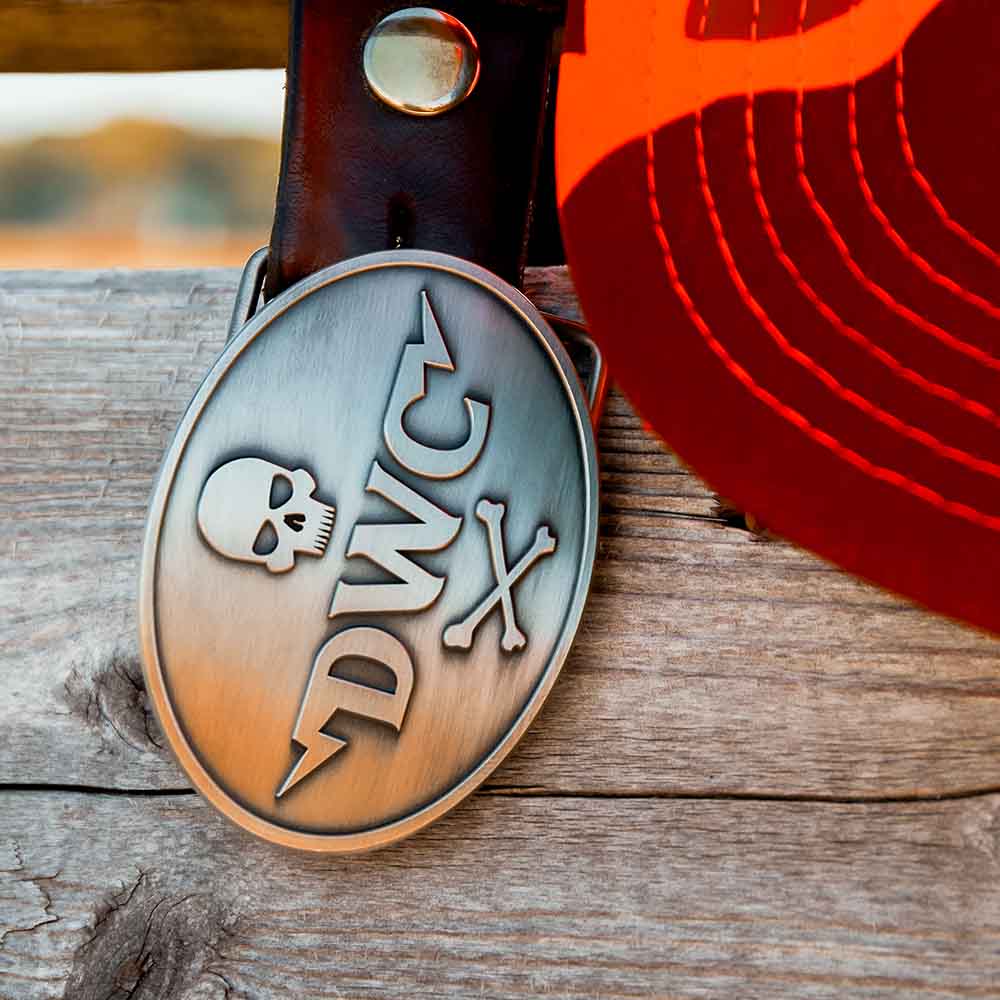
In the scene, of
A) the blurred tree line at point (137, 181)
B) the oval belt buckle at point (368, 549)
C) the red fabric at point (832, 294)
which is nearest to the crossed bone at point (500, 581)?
the oval belt buckle at point (368, 549)

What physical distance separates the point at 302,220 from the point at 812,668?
355mm

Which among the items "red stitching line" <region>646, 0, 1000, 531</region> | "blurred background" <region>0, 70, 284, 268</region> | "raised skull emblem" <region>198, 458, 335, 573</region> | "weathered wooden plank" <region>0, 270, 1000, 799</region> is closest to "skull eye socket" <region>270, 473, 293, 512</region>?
"raised skull emblem" <region>198, 458, 335, 573</region>

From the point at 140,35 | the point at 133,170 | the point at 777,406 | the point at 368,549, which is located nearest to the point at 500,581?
the point at 368,549

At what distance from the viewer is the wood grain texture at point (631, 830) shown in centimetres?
55

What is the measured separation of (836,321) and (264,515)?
28 centimetres

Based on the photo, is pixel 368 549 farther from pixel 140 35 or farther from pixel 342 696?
pixel 140 35

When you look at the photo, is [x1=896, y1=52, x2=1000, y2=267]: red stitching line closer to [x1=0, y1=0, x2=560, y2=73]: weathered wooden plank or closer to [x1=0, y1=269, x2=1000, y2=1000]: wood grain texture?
[x1=0, y1=269, x2=1000, y2=1000]: wood grain texture

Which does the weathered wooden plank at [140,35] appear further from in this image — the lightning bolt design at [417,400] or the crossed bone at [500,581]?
the crossed bone at [500,581]

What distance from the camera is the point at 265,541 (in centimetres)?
54

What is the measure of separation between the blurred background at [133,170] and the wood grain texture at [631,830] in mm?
428

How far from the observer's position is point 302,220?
596mm

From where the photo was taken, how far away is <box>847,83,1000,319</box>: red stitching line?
0.42m

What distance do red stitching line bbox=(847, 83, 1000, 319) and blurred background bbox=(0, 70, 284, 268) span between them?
48 centimetres

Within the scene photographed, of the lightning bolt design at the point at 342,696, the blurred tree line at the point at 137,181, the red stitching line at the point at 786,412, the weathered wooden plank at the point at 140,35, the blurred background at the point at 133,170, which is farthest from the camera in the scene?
the blurred tree line at the point at 137,181
